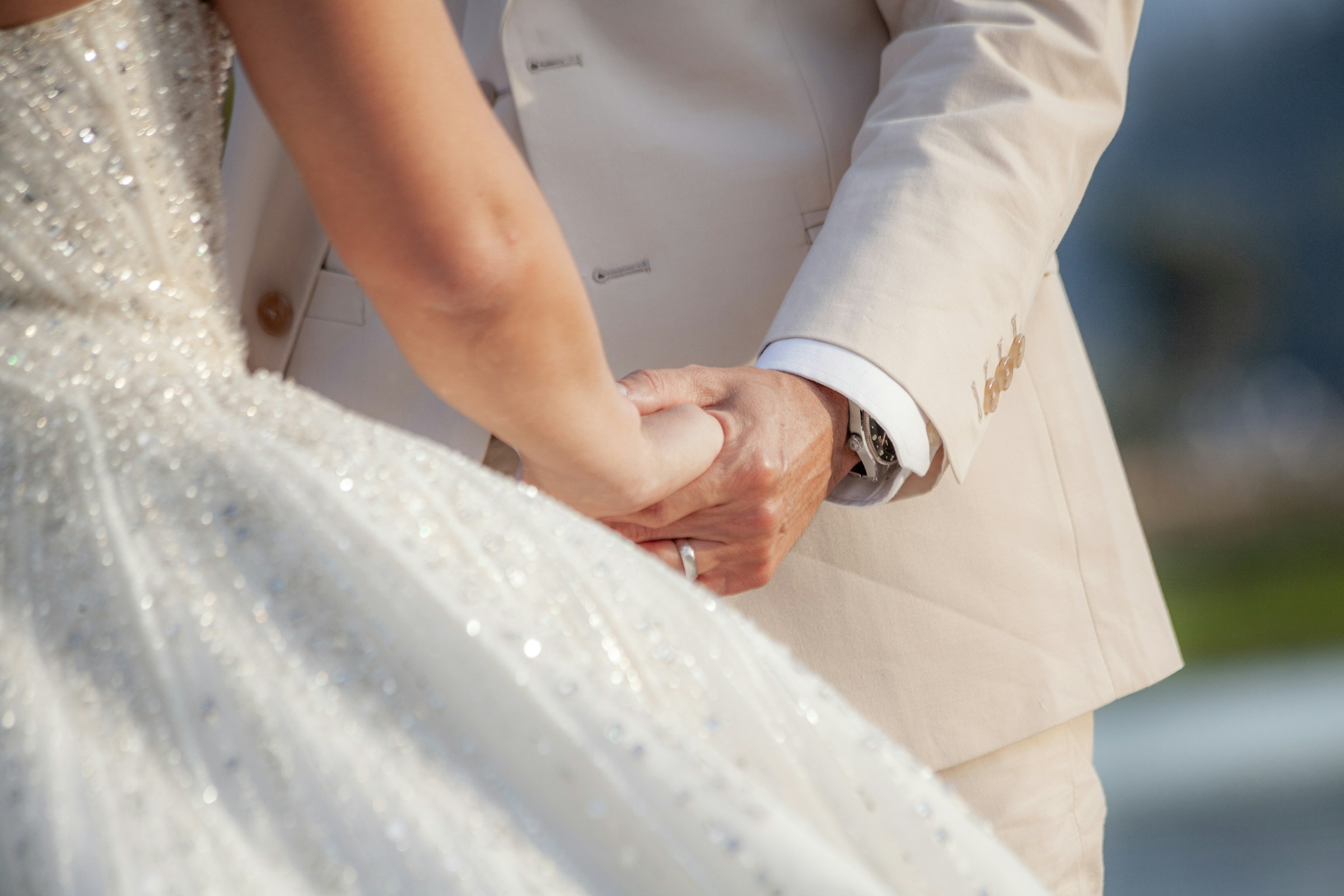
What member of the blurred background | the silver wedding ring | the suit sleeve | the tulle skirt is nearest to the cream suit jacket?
the suit sleeve

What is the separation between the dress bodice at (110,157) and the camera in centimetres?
43

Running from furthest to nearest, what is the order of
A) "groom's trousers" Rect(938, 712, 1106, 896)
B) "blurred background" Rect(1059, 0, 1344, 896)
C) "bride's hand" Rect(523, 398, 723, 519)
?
"blurred background" Rect(1059, 0, 1344, 896) → "groom's trousers" Rect(938, 712, 1106, 896) → "bride's hand" Rect(523, 398, 723, 519)

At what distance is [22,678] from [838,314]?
547mm

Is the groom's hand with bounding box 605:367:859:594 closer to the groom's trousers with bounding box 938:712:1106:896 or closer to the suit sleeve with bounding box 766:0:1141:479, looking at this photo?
the suit sleeve with bounding box 766:0:1141:479

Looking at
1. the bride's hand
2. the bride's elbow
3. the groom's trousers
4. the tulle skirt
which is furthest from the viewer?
the groom's trousers

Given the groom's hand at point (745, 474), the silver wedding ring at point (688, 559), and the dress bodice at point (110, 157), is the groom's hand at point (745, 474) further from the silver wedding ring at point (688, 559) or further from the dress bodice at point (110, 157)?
the dress bodice at point (110, 157)

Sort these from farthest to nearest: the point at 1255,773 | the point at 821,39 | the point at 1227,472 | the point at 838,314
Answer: the point at 1227,472 → the point at 1255,773 → the point at 821,39 → the point at 838,314

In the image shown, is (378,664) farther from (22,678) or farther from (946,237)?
(946,237)

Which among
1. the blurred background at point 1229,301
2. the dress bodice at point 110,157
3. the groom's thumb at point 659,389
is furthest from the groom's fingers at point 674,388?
the blurred background at point 1229,301

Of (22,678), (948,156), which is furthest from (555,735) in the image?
(948,156)

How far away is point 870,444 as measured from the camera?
2.54 ft

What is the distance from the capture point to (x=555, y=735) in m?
0.38

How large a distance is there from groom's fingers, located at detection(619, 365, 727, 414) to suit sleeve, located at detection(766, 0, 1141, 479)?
76 mm

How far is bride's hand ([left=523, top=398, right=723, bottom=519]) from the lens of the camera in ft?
1.97
